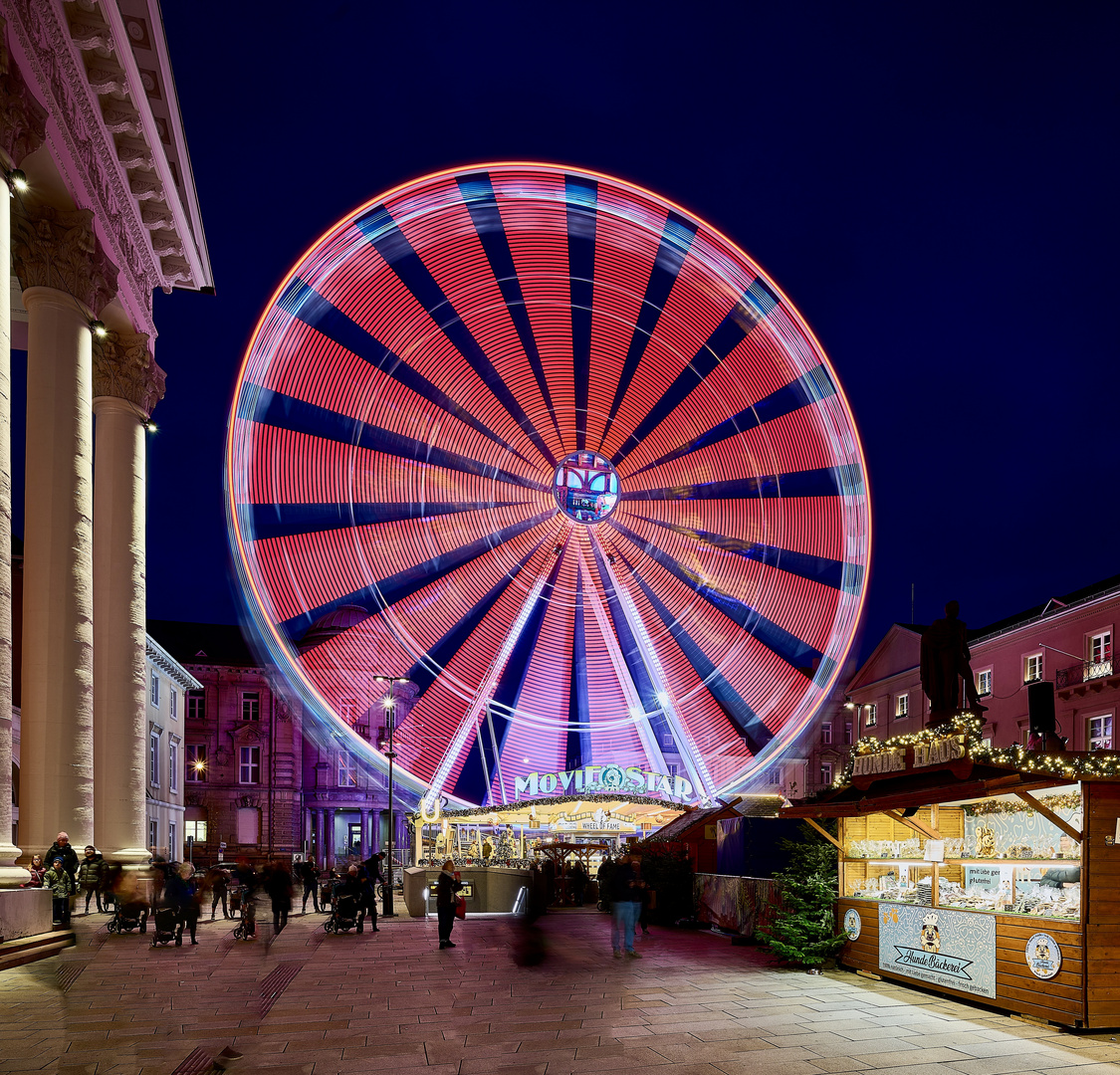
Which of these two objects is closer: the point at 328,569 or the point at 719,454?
the point at 328,569

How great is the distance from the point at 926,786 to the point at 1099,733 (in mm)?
23754

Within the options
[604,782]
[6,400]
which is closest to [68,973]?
[6,400]

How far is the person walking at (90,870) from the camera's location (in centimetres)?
1516

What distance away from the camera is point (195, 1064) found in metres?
7.34

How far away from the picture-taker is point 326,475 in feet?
A: 69.7

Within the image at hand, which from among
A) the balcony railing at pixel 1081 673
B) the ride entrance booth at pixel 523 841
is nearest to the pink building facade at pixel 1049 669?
the balcony railing at pixel 1081 673

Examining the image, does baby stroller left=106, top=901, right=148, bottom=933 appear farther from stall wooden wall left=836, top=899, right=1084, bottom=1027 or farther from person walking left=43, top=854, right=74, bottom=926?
stall wooden wall left=836, top=899, right=1084, bottom=1027

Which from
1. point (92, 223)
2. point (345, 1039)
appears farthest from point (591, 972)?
point (92, 223)

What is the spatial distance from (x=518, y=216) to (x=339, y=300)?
4.76 m

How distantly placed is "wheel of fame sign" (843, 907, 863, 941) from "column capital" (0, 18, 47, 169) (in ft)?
43.9

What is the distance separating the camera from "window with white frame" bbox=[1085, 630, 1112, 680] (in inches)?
1213

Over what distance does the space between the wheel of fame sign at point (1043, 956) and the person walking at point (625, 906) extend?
608 cm

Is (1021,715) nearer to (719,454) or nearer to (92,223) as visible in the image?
(719,454)

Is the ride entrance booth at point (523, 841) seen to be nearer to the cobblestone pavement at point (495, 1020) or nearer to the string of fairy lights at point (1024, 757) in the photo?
the cobblestone pavement at point (495, 1020)
